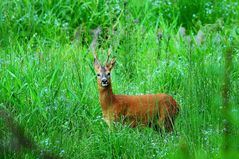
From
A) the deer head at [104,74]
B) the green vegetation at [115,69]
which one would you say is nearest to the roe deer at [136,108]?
the deer head at [104,74]

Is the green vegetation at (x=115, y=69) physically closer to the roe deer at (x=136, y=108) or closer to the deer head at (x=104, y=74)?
the roe deer at (x=136, y=108)

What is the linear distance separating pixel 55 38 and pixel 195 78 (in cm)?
297

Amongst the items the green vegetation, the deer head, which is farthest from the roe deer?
the green vegetation

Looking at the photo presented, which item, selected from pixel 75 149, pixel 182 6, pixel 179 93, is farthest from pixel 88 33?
pixel 75 149

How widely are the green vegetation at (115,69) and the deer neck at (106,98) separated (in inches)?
4.9

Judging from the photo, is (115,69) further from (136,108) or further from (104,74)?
(136,108)

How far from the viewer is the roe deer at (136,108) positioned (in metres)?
5.38

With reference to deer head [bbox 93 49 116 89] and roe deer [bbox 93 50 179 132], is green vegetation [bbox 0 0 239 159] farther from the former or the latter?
deer head [bbox 93 49 116 89]

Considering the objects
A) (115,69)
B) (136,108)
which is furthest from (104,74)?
(115,69)

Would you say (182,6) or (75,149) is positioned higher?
(182,6)

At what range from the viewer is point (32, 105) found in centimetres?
557

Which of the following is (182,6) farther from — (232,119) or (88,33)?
(232,119)

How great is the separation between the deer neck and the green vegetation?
12 cm

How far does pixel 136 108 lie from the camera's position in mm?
5504
